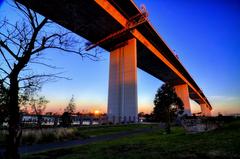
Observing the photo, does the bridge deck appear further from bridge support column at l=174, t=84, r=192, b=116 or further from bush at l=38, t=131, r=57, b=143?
bridge support column at l=174, t=84, r=192, b=116

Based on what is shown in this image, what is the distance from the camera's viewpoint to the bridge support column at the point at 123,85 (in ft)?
138

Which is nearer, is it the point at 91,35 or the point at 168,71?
the point at 91,35

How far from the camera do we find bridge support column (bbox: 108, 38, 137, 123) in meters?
42.1

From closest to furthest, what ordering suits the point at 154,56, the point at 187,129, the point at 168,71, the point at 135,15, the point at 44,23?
the point at 44,23
the point at 187,129
the point at 135,15
the point at 154,56
the point at 168,71

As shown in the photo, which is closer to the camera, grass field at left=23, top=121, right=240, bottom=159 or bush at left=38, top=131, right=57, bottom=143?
grass field at left=23, top=121, right=240, bottom=159

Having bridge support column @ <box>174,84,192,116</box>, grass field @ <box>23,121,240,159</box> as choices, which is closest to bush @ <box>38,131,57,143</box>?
grass field @ <box>23,121,240,159</box>

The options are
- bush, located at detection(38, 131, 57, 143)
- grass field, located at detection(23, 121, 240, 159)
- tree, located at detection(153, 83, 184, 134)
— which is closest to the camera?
grass field, located at detection(23, 121, 240, 159)

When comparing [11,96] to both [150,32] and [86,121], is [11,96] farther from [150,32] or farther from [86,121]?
[150,32]

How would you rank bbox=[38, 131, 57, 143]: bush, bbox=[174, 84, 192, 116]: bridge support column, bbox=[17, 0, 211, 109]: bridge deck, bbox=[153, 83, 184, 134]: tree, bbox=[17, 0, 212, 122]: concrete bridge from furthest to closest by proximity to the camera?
bbox=[174, 84, 192, 116]: bridge support column → bbox=[17, 0, 212, 122]: concrete bridge → bbox=[17, 0, 211, 109]: bridge deck → bbox=[153, 83, 184, 134]: tree → bbox=[38, 131, 57, 143]: bush

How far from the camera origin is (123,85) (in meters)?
45.1

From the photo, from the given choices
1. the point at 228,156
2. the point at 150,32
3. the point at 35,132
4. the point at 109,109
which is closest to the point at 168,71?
the point at 150,32

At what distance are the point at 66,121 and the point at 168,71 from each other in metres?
53.8

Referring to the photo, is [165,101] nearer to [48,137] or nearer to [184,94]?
[48,137]

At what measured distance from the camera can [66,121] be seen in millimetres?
23359
